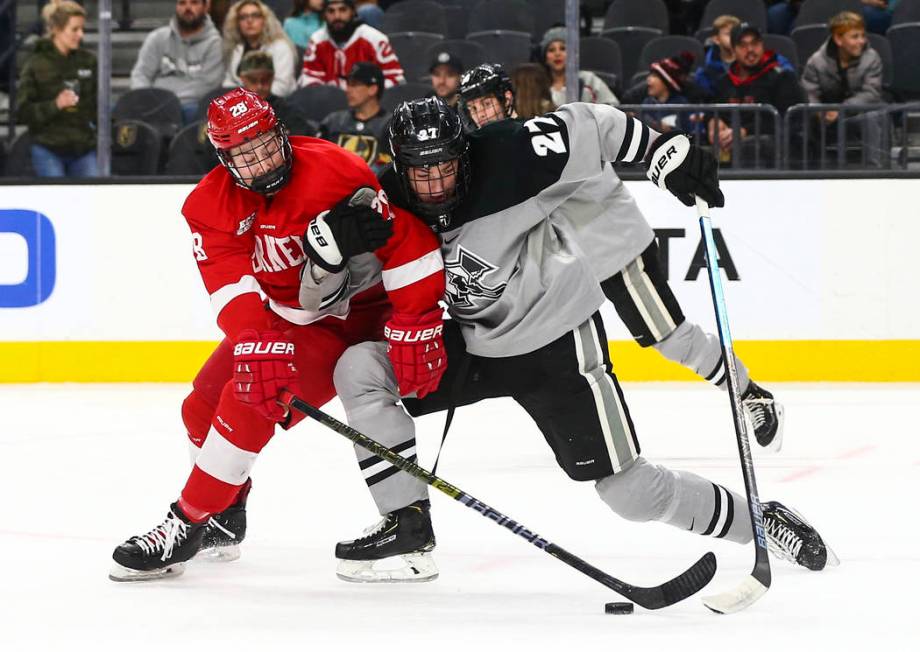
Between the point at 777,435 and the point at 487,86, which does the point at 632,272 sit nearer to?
the point at 777,435

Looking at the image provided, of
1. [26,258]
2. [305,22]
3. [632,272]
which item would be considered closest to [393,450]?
[632,272]

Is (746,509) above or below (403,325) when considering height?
below

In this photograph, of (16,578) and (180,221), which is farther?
(180,221)

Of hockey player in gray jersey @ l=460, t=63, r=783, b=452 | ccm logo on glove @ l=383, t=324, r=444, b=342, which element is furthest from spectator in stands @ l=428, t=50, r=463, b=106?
ccm logo on glove @ l=383, t=324, r=444, b=342

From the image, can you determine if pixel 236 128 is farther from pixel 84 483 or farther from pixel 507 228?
pixel 84 483

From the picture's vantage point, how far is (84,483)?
3.79m

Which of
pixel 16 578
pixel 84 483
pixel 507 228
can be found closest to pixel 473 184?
pixel 507 228

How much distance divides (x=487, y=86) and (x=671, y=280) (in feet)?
6.23

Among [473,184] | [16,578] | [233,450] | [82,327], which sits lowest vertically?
[82,327]

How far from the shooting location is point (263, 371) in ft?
8.30

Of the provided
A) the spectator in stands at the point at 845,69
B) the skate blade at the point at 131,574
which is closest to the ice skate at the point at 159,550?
the skate blade at the point at 131,574

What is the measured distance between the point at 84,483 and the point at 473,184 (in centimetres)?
167

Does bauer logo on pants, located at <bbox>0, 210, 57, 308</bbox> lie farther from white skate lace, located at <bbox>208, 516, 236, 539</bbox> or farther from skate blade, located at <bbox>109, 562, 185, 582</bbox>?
skate blade, located at <bbox>109, 562, 185, 582</bbox>

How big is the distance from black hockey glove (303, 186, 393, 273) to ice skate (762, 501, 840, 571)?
0.92 meters
